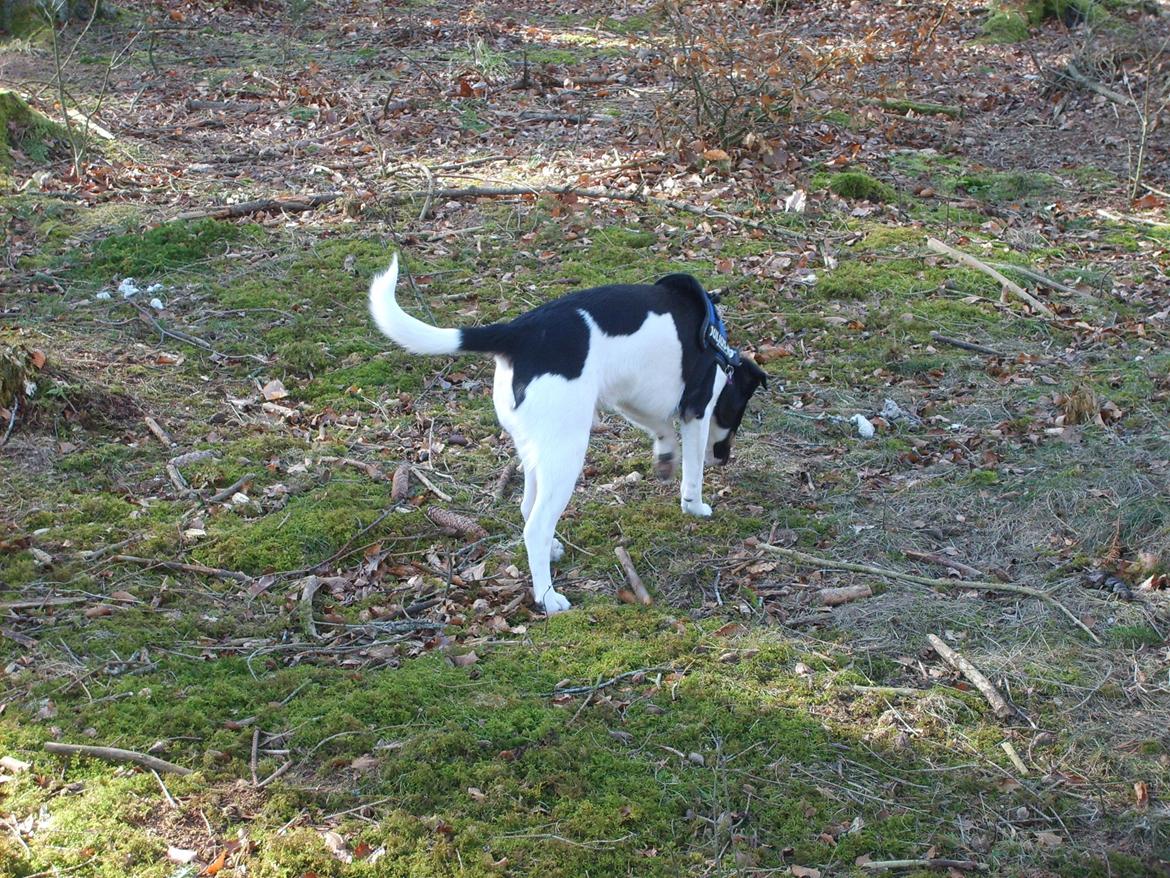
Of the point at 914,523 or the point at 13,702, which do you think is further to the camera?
the point at 914,523

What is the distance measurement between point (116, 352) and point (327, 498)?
2.23 metres

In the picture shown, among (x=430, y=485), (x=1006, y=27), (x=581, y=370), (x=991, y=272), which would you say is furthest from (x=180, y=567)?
(x=1006, y=27)

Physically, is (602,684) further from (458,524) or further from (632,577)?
(458,524)

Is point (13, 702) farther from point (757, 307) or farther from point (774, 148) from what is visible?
point (774, 148)

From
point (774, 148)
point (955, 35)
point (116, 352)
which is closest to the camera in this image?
point (116, 352)

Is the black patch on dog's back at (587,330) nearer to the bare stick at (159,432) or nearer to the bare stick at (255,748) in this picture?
the bare stick at (255,748)

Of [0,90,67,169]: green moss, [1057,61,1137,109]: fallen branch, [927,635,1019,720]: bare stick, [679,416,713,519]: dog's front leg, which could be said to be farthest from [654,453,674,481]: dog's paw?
[1057,61,1137,109]: fallen branch

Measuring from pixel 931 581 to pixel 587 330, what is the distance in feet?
6.21

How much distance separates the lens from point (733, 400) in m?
5.43

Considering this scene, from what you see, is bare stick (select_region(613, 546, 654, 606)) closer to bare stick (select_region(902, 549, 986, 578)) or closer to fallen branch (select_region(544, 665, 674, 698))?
fallen branch (select_region(544, 665, 674, 698))

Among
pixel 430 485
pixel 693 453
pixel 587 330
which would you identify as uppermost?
pixel 587 330

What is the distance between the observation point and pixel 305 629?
168 inches

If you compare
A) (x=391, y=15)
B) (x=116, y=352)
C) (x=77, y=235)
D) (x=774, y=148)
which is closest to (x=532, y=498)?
(x=116, y=352)

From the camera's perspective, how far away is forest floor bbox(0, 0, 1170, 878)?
3357mm
